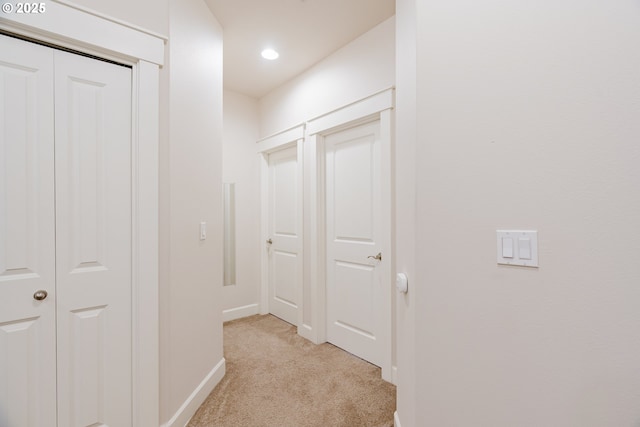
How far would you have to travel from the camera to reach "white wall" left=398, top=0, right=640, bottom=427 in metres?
0.79

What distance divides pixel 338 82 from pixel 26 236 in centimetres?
234

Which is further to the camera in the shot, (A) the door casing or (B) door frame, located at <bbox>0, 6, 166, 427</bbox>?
(A) the door casing

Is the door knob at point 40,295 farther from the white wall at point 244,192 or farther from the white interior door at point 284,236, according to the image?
the white wall at point 244,192

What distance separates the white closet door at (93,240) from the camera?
1310mm

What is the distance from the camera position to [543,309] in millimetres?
895

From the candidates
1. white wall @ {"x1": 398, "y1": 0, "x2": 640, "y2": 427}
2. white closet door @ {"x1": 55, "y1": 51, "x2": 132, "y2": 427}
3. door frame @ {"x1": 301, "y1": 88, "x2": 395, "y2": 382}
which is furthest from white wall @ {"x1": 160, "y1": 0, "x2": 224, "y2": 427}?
white wall @ {"x1": 398, "y1": 0, "x2": 640, "y2": 427}

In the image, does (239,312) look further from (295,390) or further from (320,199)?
(320,199)


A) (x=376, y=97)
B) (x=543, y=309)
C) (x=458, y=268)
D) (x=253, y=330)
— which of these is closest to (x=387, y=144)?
(x=376, y=97)

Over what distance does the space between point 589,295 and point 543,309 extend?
0.12 m

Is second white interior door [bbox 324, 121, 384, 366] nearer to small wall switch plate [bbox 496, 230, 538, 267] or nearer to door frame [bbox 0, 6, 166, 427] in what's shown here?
small wall switch plate [bbox 496, 230, 538, 267]

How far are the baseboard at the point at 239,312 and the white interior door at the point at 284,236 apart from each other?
8.4 inches

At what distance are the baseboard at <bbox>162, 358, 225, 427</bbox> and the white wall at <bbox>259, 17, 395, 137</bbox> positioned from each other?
2331 mm

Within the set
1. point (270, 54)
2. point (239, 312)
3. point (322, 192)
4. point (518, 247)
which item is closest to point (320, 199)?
point (322, 192)

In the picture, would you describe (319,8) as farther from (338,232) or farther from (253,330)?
(253,330)
